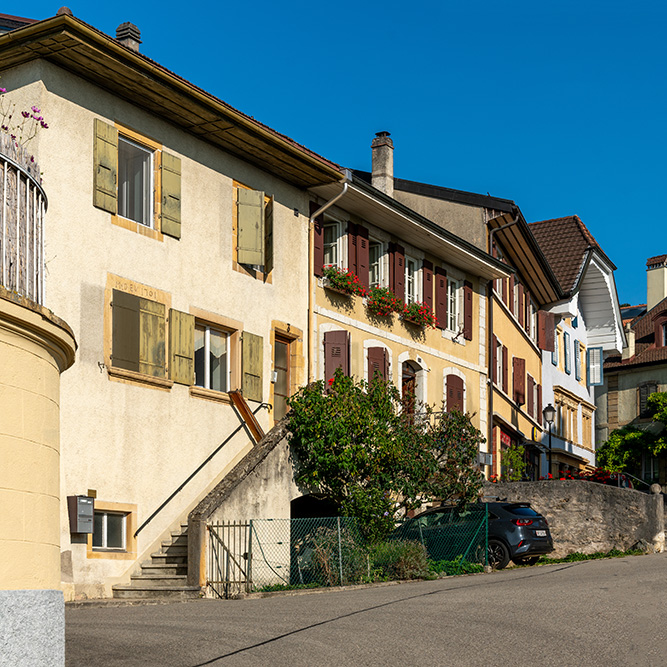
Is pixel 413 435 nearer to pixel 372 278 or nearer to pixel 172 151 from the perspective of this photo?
pixel 372 278

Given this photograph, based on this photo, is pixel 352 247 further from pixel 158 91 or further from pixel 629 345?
pixel 629 345

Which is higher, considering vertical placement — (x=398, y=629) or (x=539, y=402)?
(x=539, y=402)

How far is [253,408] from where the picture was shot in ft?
68.4

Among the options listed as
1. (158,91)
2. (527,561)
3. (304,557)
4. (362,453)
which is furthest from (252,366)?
(527,561)

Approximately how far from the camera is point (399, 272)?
25.9 meters

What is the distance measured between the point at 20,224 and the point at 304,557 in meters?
11.1

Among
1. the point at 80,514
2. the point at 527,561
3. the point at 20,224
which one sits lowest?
the point at 527,561

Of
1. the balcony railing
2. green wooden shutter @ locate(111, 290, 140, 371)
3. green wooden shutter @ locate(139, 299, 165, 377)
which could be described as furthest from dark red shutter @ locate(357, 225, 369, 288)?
the balcony railing

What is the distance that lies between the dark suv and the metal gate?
12.8 ft

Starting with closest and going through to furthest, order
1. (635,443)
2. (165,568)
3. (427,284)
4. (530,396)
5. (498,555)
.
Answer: (165,568) → (498,555) → (427,284) → (530,396) → (635,443)

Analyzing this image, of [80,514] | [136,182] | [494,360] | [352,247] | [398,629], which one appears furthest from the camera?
[494,360]

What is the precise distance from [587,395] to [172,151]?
29631 mm

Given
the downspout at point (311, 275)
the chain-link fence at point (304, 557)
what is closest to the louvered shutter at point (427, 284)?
the downspout at point (311, 275)

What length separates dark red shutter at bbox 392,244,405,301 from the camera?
2573 centimetres
